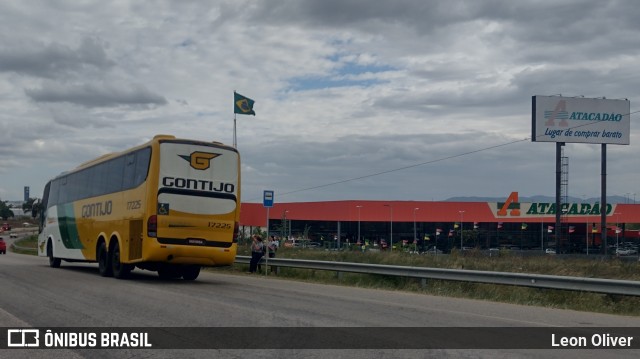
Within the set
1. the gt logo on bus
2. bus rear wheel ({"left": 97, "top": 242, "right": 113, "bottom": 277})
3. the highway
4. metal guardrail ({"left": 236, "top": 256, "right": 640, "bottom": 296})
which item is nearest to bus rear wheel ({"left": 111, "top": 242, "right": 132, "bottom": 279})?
bus rear wheel ({"left": 97, "top": 242, "right": 113, "bottom": 277})

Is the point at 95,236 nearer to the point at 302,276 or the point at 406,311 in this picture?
the point at 302,276

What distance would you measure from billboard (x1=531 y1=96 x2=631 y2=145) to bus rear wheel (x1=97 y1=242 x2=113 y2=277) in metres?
38.5

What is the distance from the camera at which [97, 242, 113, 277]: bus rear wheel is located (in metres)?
22.9

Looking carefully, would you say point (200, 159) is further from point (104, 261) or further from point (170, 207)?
point (104, 261)

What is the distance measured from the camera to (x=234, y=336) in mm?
10383

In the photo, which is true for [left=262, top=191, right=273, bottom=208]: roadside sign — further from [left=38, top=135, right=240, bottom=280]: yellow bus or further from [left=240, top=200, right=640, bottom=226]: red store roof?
[left=240, top=200, right=640, bottom=226]: red store roof

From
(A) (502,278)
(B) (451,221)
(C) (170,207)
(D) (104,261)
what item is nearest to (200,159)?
(C) (170,207)

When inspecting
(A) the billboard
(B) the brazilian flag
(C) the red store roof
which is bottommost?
(C) the red store roof

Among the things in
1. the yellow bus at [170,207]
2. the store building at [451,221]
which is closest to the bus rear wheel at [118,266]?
the yellow bus at [170,207]

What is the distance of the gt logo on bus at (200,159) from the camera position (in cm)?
2025

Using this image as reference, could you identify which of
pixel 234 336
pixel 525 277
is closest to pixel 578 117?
pixel 525 277

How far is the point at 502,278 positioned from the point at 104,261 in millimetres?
12937

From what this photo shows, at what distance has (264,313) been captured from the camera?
13.0 m

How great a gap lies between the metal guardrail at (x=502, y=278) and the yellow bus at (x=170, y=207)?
3.74m
